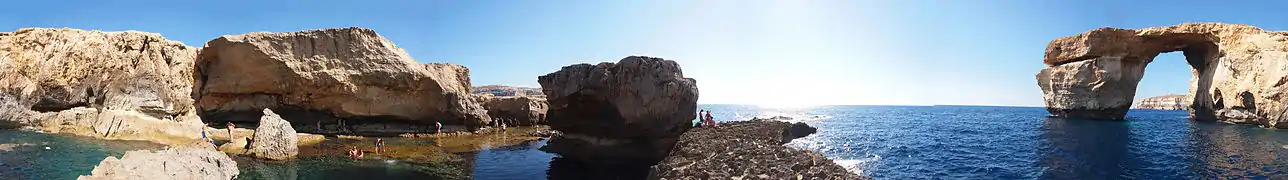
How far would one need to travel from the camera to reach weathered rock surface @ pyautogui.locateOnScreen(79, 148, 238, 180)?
43.5ft

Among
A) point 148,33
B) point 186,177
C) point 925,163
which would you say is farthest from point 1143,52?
point 148,33

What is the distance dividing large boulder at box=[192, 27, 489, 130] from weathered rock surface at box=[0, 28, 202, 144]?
3388mm

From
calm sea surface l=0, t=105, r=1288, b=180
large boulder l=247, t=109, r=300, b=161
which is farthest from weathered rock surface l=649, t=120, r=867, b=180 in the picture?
large boulder l=247, t=109, r=300, b=161

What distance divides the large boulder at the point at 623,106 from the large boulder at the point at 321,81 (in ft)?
56.5

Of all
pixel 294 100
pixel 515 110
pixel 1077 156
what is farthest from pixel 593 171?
pixel 515 110

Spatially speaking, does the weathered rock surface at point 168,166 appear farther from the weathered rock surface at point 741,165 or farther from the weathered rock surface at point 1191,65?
the weathered rock surface at point 1191,65

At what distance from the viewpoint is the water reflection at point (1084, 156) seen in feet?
70.2

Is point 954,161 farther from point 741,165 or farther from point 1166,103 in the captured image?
point 1166,103

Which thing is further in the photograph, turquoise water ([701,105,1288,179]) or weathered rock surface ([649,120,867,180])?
turquoise water ([701,105,1288,179])

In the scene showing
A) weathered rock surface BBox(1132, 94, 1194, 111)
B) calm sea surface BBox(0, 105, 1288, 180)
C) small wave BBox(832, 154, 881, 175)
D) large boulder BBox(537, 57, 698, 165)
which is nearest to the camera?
calm sea surface BBox(0, 105, 1288, 180)

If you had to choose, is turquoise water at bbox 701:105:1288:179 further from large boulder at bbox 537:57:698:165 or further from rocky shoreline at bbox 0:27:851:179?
→ large boulder at bbox 537:57:698:165

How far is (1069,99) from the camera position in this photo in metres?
63.3

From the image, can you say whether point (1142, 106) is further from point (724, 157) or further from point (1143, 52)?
point (724, 157)

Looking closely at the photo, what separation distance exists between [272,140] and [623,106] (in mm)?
14308
